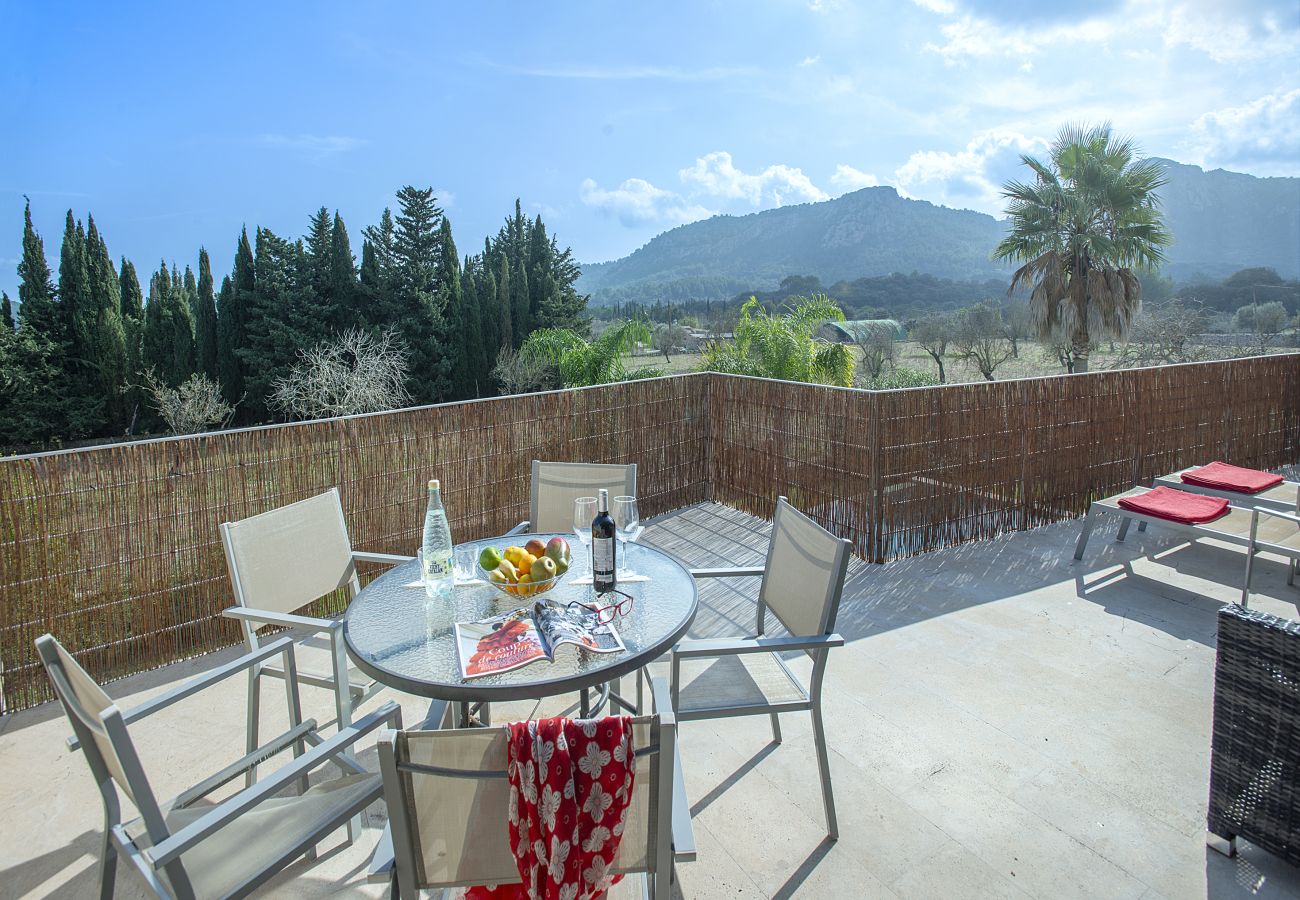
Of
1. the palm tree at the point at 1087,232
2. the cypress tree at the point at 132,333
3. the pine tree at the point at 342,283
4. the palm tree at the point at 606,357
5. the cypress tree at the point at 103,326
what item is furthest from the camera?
the pine tree at the point at 342,283

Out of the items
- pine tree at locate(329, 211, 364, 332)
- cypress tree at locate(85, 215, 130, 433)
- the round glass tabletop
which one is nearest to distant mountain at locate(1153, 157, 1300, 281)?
pine tree at locate(329, 211, 364, 332)

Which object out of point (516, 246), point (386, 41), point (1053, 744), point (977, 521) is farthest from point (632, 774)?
point (516, 246)

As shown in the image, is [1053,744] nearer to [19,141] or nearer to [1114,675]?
[1114,675]

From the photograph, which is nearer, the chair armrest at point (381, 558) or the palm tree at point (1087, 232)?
the chair armrest at point (381, 558)

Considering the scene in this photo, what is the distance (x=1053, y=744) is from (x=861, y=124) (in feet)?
35.9

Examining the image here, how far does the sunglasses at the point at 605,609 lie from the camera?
1819mm

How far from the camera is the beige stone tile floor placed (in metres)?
1.88

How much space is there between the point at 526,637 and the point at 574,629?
12cm

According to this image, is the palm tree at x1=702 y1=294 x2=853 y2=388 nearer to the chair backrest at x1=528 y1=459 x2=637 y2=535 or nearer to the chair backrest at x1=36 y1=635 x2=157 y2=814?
the chair backrest at x1=528 y1=459 x2=637 y2=535

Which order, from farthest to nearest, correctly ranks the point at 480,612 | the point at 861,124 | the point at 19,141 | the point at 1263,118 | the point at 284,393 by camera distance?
the point at 19,141
the point at 284,393
the point at 1263,118
the point at 861,124
the point at 480,612

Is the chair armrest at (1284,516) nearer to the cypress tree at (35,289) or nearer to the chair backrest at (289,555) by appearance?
the chair backrest at (289,555)

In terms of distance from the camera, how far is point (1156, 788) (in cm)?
220

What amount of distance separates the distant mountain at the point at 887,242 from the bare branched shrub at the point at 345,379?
23008mm

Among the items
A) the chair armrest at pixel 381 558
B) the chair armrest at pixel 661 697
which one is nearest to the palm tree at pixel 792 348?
the chair armrest at pixel 381 558
